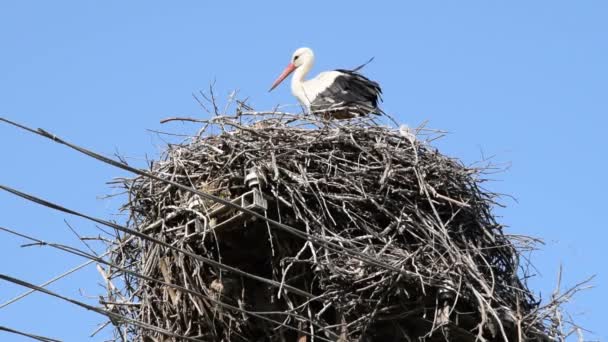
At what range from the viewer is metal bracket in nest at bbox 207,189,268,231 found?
7273 millimetres

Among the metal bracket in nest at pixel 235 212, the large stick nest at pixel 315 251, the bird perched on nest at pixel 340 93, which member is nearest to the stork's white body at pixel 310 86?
the bird perched on nest at pixel 340 93

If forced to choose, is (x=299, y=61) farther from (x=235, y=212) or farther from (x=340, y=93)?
(x=235, y=212)

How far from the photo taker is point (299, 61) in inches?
467

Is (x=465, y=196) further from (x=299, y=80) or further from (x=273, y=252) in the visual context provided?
(x=299, y=80)

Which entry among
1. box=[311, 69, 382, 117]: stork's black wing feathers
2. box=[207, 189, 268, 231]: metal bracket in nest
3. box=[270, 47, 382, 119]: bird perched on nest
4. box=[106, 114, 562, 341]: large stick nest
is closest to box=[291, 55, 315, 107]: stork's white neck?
box=[270, 47, 382, 119]: bird perched on nest

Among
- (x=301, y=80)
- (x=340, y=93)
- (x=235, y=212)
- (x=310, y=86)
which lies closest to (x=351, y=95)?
(x=340, y=93)

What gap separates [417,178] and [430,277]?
997mm

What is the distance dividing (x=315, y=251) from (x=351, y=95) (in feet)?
10.7

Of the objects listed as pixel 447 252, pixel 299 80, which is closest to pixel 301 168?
pixel 447 252

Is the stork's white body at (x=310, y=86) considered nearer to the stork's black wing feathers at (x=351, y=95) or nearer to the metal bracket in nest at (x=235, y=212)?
the stork's black wing feathers at (x=351, y=95)

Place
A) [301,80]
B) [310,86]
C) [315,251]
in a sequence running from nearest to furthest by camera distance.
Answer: [315,251] < [310,86] < [301,80]

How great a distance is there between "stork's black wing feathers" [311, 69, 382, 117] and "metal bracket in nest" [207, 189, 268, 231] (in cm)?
277

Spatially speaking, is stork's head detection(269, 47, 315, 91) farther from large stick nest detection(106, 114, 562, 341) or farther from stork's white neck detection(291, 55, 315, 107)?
large stick nest detection(106, 114, 562, 341)

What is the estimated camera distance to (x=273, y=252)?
7.44 m
